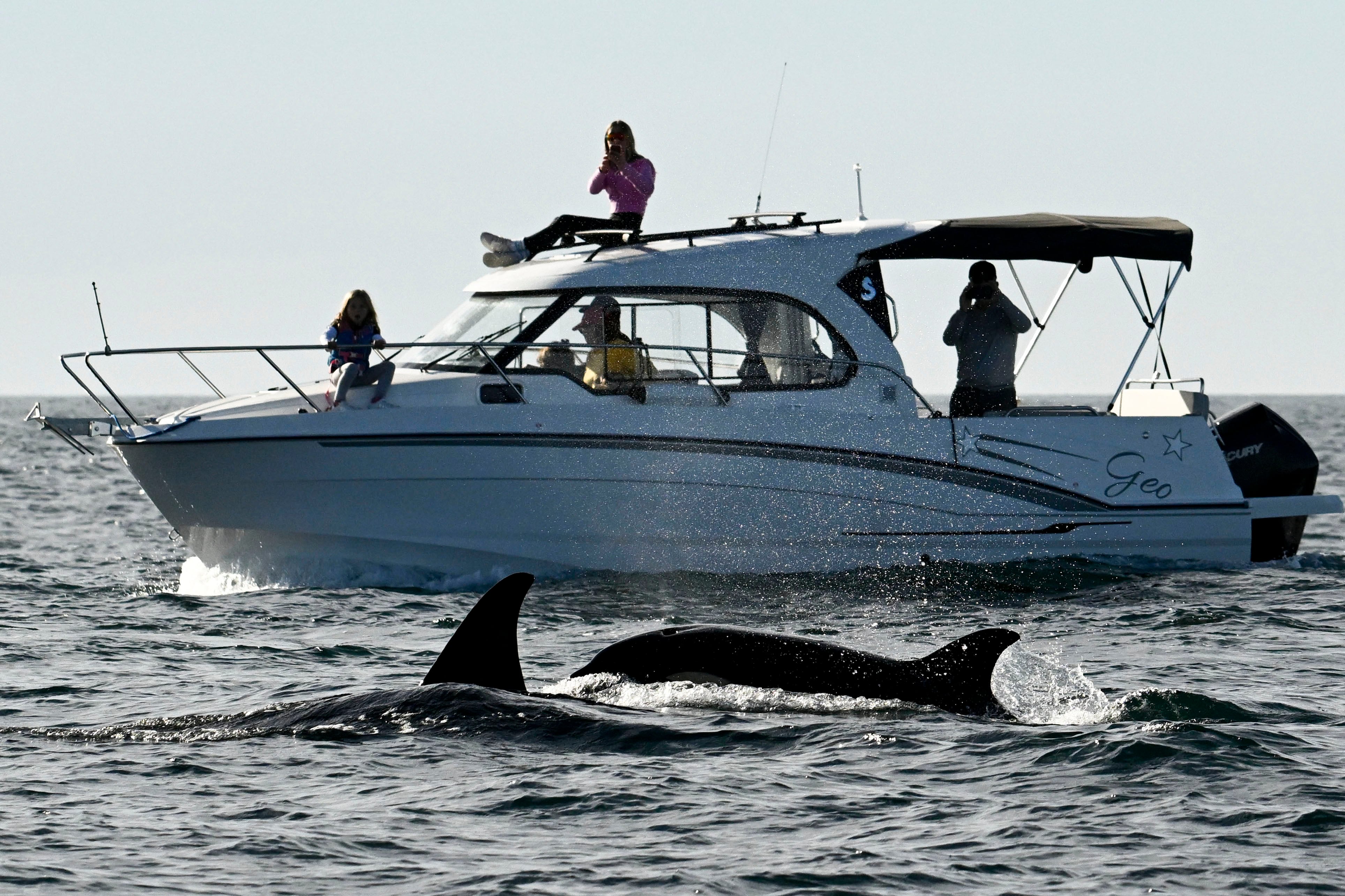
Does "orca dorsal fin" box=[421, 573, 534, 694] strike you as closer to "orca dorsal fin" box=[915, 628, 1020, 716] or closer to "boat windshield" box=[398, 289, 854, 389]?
"orca dorsal fin" box=[915, 628, 1020, 716]

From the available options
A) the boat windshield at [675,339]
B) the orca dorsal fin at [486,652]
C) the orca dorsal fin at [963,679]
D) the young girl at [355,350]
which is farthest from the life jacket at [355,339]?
the orca dorsal fin at [963,679]

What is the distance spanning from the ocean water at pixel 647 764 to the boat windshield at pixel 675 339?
2344mm

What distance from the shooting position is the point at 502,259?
1445 cm

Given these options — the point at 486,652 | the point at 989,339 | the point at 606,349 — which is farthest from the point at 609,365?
the point at 486,652

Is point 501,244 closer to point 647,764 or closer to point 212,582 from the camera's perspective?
point 212,582

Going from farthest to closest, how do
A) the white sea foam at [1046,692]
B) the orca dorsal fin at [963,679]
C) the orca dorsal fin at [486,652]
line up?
the white sea foam at [1046,692] → the orca dorsal fin at [963,679] → the orca dorsal fin at [486,652]

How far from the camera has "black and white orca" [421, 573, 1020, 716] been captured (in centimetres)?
737

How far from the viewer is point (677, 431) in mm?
12586

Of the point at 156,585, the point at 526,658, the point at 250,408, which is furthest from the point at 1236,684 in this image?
the point at 156,585

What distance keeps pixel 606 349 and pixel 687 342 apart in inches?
25.6

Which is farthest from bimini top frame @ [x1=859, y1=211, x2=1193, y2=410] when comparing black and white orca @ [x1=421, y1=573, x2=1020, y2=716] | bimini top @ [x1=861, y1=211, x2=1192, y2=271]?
black and white orca @ [x1=421, y1=573, x2=1020, y2=716]

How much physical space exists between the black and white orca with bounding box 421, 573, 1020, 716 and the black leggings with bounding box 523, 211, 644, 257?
22.5 ft

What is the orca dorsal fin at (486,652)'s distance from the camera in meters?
7.28

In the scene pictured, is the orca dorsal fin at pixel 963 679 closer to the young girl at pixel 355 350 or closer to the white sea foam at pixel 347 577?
the white sea foam at pixel 347 577
